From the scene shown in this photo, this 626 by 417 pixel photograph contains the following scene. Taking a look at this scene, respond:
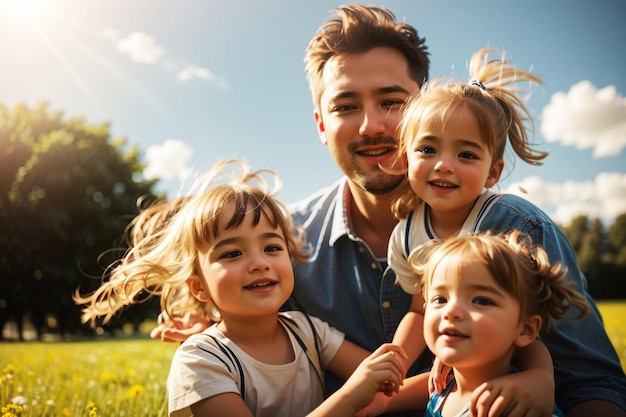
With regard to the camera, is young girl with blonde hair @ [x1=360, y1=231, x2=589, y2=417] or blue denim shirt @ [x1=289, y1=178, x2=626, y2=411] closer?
young girl with blonde hair @ [x1=360, y1=231, x2=589, y2=417]

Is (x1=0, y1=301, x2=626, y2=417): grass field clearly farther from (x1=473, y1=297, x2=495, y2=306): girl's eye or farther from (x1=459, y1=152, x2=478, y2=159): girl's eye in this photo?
(x1=459, y1=152, x2=478, y2=159): girl's eye

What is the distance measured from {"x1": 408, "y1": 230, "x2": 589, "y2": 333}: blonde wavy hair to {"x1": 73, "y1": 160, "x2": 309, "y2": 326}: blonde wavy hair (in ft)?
3.82

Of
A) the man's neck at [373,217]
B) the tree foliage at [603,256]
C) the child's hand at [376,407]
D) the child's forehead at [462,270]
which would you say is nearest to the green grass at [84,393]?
the child's hand at [376,407]

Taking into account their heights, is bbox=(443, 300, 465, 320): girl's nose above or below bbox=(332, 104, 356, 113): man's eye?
below

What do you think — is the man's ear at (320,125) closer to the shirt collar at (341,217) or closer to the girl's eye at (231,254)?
the shirt collar at (341,217)

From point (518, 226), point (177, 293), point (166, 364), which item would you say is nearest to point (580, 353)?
point (518, 226)

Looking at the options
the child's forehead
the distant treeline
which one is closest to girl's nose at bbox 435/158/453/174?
the child's forehead

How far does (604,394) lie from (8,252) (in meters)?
26.2

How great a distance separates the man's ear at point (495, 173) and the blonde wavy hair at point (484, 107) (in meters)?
0.03

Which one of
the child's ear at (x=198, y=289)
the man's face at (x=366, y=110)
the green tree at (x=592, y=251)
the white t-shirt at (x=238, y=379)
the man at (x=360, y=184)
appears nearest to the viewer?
the white t-shirt at (x=238, y=379)

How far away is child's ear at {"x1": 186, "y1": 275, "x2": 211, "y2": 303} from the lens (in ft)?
11.5

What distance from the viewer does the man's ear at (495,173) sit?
3.30 metres

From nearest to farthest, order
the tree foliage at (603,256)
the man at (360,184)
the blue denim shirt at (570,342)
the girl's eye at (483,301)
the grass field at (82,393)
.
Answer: the girl's eye at (483,301), the blue denim shirt at (570,342), the man at (360,184), the grass field at (82,393), the tree foliage at (603,256)

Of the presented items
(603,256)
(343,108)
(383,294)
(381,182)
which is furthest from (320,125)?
(603,256)
